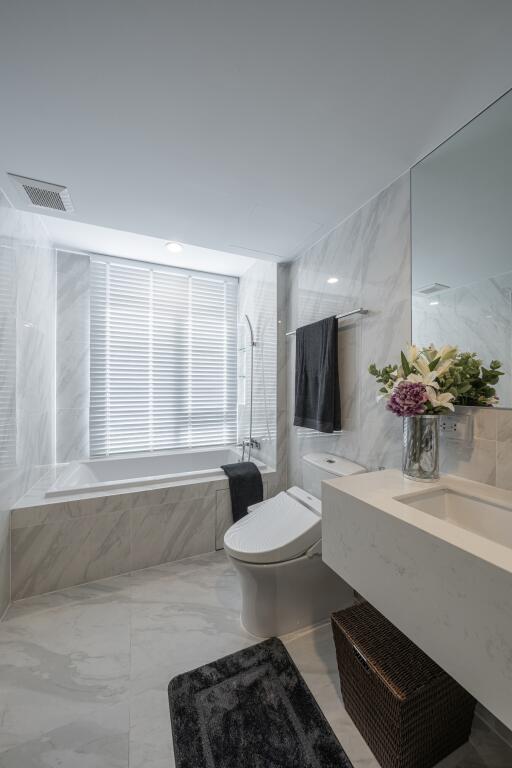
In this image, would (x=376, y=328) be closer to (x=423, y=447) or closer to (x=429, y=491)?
(x=423, y=447)

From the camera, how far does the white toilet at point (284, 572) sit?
143 centimetres

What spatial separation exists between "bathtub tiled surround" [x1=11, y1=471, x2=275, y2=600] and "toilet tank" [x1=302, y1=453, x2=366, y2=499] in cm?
64

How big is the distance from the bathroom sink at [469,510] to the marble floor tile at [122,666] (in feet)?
2.48

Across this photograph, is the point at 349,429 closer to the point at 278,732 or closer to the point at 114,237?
the point at 278,732

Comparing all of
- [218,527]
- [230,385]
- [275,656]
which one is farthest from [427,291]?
[230,385]

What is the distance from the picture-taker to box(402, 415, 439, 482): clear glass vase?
3.69ft

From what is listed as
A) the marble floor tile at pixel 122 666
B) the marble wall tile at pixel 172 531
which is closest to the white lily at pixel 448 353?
the marble floor tile at pixel 122 666

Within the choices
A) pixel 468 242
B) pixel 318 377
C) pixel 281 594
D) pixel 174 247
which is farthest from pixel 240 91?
pixel 281 594

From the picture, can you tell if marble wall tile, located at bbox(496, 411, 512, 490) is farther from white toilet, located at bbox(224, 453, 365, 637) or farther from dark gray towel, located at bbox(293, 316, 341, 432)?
dark gray towel, located at bbox(293, 316, 341, 432)

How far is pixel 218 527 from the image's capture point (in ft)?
7.25

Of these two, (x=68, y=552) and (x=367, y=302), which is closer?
(x=367, y=302)

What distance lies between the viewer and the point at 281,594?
4.86 feet

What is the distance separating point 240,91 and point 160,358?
232cm

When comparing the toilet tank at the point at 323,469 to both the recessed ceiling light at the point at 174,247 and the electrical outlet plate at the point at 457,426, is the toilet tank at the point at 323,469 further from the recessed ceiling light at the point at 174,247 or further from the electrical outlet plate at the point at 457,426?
the recessed ceiling light at the point at 174,247
